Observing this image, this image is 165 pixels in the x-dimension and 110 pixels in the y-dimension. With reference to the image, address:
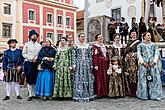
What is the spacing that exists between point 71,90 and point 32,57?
1.27 metres

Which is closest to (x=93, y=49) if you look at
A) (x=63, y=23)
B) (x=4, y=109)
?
(x=4, y=109)

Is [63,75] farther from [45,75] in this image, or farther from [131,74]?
[131,74]

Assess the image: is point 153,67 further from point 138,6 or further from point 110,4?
point 110,4

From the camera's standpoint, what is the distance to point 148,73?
23.0 feet

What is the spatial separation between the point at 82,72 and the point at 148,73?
62.0 inches

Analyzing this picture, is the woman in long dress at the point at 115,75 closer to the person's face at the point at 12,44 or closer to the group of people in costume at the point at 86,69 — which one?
the group of people in costume at the point at 86,69

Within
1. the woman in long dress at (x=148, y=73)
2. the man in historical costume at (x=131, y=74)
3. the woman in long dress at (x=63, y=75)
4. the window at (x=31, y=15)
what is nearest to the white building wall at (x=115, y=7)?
the man in historical costume at (x=131, y=74)

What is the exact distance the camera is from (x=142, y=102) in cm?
656

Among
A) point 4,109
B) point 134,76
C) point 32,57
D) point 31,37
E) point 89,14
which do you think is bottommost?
point 4,109

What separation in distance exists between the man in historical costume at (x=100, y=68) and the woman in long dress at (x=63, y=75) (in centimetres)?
64

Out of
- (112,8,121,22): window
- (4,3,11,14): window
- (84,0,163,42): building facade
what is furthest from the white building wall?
(4,3,11,14): window

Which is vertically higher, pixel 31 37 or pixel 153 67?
pixel 31 37

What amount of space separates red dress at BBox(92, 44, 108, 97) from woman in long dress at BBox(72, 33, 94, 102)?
0.19 metres

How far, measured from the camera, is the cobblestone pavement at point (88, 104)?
19.6ft
